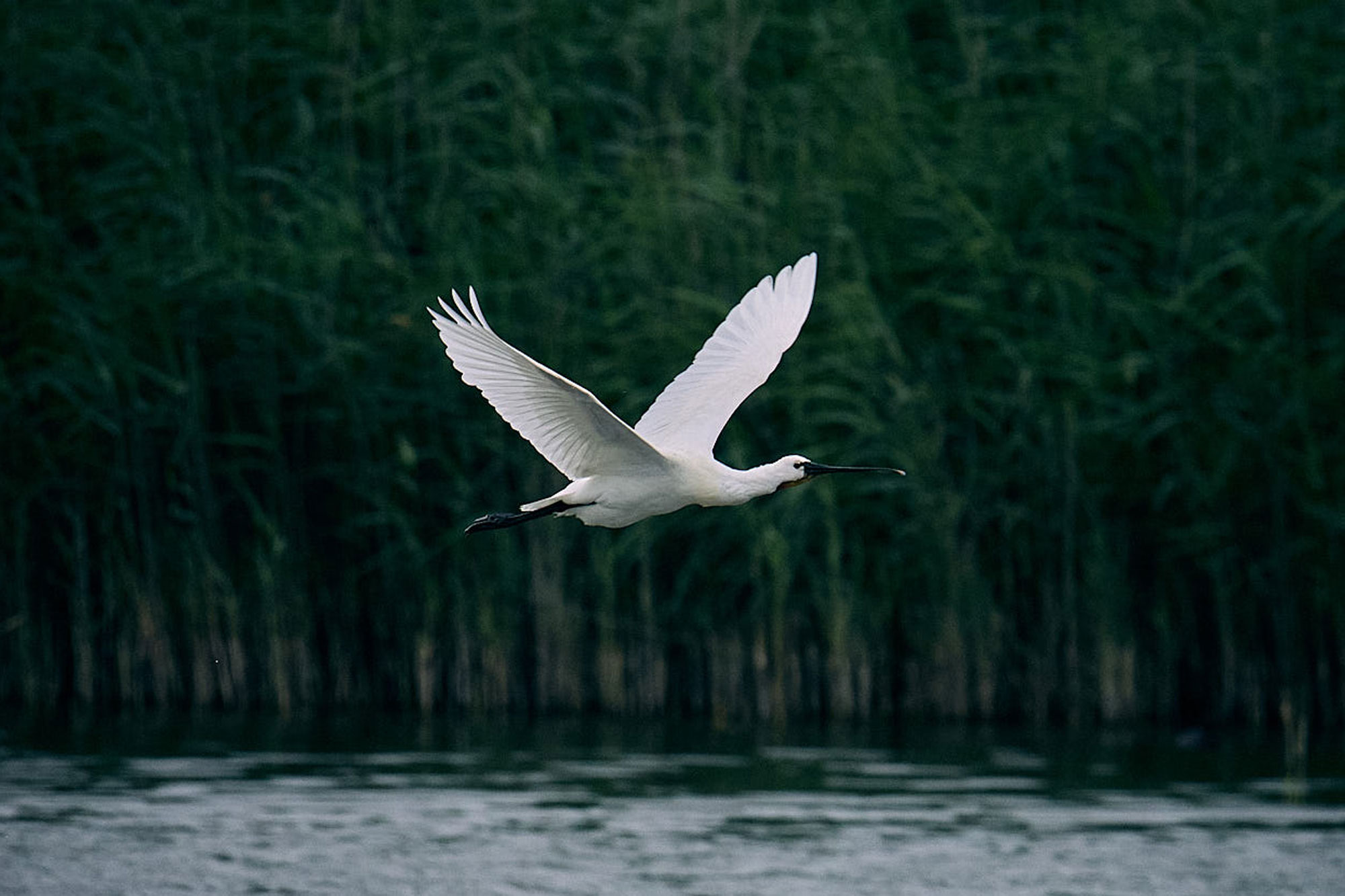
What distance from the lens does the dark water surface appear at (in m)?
9.14

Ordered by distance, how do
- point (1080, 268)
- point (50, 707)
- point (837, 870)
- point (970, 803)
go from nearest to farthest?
point (837, 870) < point (970, 803) < point (1080, 268) < point (50, 707)

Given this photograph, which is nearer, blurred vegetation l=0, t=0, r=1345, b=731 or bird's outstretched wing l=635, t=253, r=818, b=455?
bird's outstretched wing l=635, t=253, r=818, b=455

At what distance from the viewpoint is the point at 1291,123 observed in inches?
462

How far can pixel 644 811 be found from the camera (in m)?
10.4

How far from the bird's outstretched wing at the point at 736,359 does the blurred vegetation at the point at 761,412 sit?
12.4ft

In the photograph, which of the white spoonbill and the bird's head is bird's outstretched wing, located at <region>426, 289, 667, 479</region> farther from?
the bird's head

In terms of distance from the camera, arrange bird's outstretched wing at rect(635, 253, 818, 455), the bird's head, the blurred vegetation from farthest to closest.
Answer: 1. the blurred vegetation
2. bird's outstretched wing at rect(635, 253, 818, 455)
3. the bird's head

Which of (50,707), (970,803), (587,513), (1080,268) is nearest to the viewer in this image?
(587,513)

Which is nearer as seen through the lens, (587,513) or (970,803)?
(587,513)

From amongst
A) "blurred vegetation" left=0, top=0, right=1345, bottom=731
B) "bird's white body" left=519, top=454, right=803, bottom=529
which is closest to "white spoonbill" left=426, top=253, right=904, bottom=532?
"bird's white body" left=519, top=454, right=803, bottom=529

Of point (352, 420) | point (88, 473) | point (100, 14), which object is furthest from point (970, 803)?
point (100, 14)

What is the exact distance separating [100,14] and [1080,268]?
5331mm

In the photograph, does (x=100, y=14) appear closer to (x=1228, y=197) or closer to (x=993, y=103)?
(x=993, y=103)

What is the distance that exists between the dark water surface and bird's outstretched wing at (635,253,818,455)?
234 centimetres
